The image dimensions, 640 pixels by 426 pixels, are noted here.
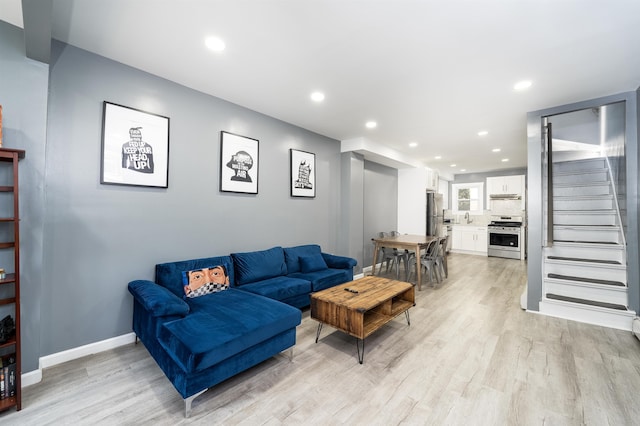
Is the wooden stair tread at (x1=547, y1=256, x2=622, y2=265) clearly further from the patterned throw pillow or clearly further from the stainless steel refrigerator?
the patterned throw pillow

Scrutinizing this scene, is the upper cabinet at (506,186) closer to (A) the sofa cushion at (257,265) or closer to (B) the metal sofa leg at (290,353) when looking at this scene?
(A) the sofa cushion at (257,265)

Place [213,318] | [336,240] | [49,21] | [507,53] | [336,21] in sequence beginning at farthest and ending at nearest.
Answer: [336,240] < [507,53] < [213,318] < [336,21] < [49,21]

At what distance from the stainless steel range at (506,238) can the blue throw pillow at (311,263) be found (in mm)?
6370

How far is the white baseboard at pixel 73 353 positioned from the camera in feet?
6.53

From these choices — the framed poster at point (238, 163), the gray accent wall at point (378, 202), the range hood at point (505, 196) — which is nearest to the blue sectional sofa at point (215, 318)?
the framed poster at point (238, 163)

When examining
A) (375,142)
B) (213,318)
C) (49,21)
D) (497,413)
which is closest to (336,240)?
(375,142)

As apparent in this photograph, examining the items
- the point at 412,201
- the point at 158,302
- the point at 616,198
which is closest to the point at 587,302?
the point at 616,198

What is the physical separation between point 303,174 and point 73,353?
11.2ft

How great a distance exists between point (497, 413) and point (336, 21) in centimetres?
296

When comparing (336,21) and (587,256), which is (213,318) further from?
(587,256)

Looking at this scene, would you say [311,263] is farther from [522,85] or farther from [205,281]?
[522,85]

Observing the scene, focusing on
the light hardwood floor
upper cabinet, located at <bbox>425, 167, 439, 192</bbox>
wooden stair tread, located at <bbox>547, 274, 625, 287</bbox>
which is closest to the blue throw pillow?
the light hardwood floor

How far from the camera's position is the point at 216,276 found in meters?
2.98

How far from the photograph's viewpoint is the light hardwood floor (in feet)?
5.58
